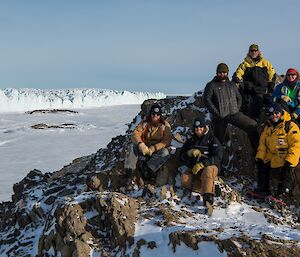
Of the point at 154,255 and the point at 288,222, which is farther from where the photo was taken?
the point at 288,222

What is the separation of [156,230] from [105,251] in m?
0.95

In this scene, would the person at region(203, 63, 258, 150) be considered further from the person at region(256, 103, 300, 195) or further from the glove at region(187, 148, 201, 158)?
the glove at region(187, 148, 201, 158)

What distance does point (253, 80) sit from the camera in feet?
34.5

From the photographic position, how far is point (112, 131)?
3434cm

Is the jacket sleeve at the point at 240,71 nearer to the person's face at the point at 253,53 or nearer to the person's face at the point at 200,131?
the person's face at the point at 253,53

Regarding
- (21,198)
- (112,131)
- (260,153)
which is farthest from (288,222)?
(112,131)

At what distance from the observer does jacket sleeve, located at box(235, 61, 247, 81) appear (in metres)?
→ 10.4

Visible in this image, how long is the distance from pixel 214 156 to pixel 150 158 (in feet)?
4.52

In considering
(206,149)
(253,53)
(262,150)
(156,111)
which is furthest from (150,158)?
(253,53)

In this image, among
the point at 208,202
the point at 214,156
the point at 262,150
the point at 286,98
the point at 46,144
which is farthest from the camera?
the point at 46,144

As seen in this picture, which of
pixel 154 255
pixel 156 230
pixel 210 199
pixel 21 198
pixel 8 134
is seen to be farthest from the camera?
pixel 8 134

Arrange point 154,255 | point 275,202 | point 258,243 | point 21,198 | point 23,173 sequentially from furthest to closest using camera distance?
point 23,173 < point 21,198 < point 275,202 < point 154,255 < point 258,243

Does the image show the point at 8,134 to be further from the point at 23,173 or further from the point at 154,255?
the point at 154,255

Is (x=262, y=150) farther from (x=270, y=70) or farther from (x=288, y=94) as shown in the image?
(x=270, y=70)
